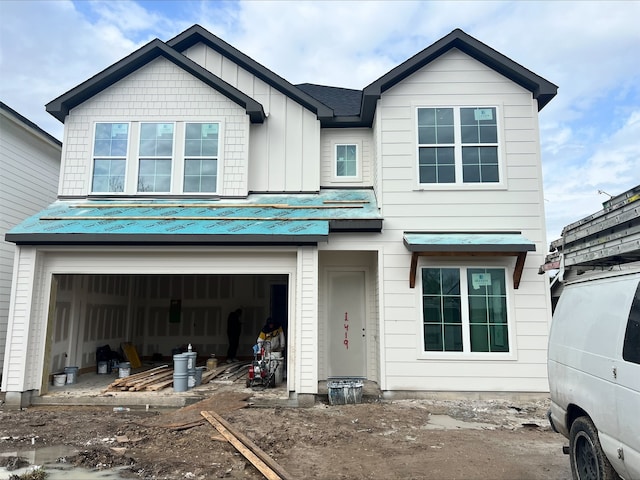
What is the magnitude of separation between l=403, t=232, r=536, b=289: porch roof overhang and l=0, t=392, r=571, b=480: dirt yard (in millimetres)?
2827

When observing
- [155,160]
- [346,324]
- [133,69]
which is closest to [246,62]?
[133,69]

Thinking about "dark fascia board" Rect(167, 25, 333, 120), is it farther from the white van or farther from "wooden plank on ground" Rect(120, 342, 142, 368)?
"wooden plank on ground" Rect(120, 342, 142, 368)

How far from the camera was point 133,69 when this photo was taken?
34.9 ft

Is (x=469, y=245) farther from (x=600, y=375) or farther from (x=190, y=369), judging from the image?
(x=190, y=369)

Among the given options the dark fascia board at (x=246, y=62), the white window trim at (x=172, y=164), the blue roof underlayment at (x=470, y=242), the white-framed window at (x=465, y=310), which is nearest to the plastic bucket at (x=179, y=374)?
the white window trim at (x=172, y=164)

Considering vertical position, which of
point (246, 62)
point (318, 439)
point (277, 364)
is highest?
point (246, 62)

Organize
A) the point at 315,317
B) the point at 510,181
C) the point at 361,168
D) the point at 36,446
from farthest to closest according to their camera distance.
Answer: the point at 361,168 → the point at 510,181 → the point at 315,317 → the point at 36,446

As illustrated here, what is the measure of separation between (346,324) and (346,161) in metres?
4.05

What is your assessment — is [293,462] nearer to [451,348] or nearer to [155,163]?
[451,348]

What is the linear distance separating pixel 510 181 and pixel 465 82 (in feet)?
8.09

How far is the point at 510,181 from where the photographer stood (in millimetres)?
9633

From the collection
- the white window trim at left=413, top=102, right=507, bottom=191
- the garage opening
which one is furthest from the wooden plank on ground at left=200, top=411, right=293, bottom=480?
the garage opening

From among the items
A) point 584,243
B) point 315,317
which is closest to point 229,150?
point 315,317

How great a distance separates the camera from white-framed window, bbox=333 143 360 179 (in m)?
11.2
